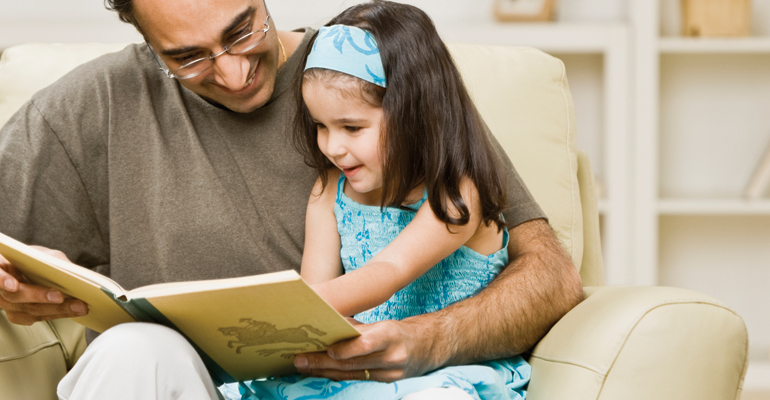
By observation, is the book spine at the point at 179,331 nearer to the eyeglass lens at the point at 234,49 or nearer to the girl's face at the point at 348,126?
the girl's face at the point at 348,126

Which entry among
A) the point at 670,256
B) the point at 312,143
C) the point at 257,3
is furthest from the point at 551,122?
the point at 670,256

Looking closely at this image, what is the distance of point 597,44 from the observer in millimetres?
2160

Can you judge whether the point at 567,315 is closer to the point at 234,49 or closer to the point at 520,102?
the point at 520,102

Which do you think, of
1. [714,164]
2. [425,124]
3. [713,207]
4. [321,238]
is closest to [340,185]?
[321,238]

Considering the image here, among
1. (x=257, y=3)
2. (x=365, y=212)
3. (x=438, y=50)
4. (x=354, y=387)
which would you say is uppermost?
(x=257, y=3)

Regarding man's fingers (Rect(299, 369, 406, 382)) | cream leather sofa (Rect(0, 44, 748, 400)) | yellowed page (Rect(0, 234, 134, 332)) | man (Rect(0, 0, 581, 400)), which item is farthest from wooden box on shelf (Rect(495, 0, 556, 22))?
yellowed page (Rect(0, 234, 134, 332))

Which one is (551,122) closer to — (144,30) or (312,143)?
(312,143)

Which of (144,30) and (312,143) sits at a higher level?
(144,30)

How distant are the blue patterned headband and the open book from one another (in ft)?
1.45

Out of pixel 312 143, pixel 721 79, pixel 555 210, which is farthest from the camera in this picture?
pixel 721 79

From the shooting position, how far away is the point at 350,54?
3.59 ft

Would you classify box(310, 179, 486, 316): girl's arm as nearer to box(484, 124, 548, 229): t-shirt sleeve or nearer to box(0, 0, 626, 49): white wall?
box(484, 124, 548, 229): t-shirt sleeve

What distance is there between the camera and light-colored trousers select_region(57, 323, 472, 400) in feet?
2.60

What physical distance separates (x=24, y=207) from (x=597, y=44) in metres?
1.68
